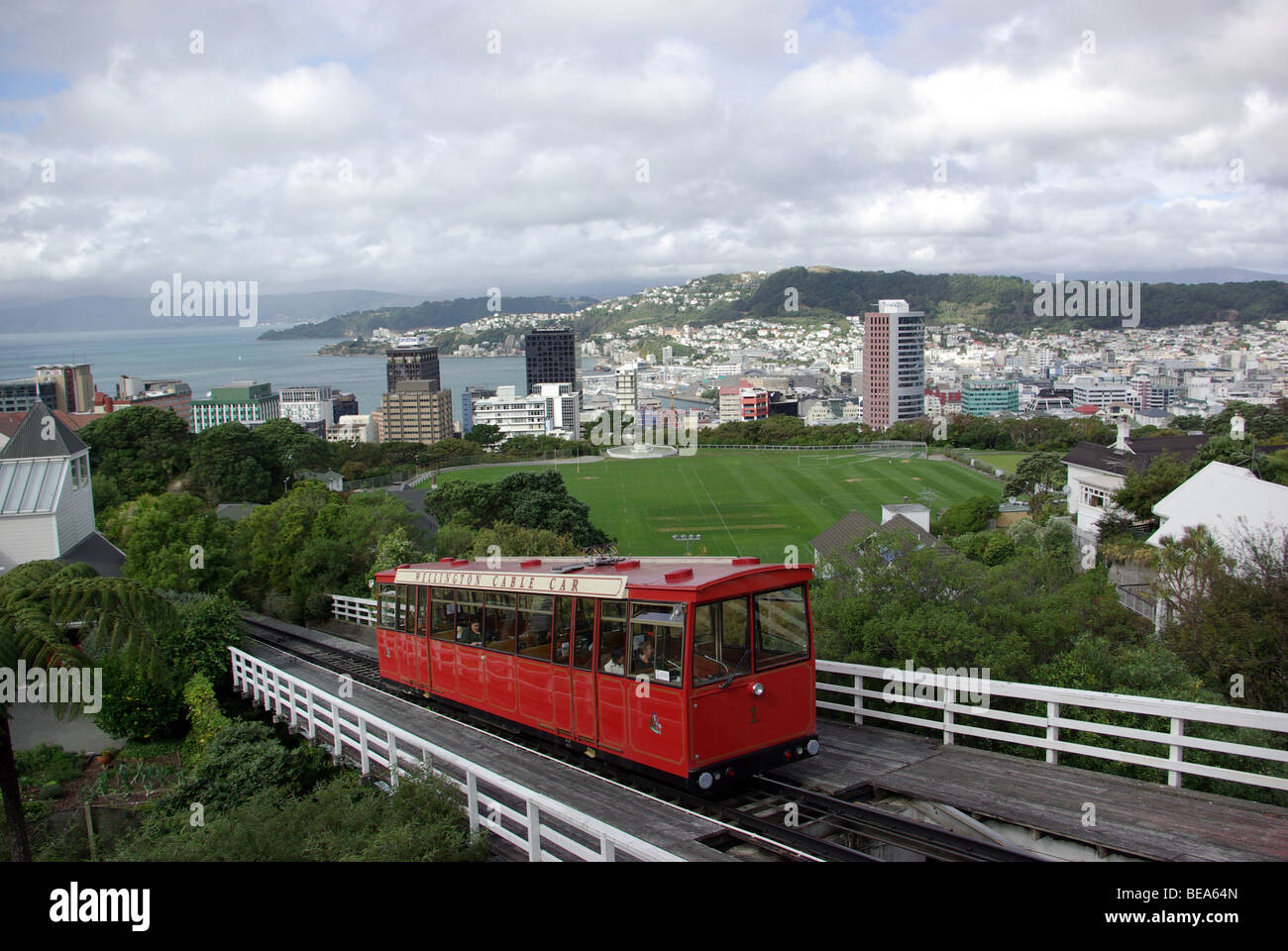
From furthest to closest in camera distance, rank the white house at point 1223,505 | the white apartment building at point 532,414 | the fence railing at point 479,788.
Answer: the white apartment building at point 532,414
the white house at point 1223,505
the fence railing at point 479,788

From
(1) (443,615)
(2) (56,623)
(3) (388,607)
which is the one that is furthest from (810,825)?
(3) (388,607)

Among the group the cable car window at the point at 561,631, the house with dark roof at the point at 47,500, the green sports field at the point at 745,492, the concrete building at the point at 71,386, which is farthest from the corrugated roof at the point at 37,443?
the concrete building at the point at 71,386

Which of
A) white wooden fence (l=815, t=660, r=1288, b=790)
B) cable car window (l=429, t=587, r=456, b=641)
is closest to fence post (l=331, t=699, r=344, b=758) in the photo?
cable car window (l=429, t=587, r=456, b=641)

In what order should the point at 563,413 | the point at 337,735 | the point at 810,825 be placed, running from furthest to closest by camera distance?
the point at 563,413 < the point at 337,735 < the point at 810,825

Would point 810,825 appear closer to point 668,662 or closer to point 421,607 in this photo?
point 668,662

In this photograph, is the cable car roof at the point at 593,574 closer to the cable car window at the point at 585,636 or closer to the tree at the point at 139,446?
the cable car window at the point at 585,636
